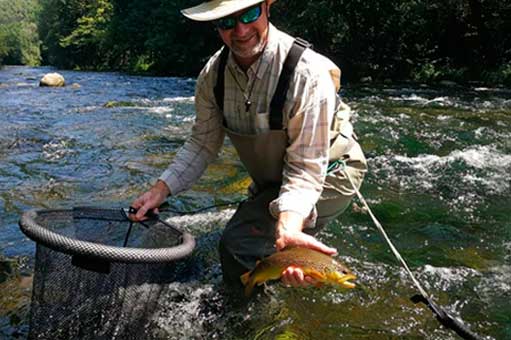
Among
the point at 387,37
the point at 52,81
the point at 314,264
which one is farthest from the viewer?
the point at 387,37

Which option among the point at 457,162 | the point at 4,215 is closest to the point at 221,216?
the point at 4,215

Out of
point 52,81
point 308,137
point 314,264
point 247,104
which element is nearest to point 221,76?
point 247,104

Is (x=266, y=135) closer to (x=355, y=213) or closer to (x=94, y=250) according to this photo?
(x=94, y=250)

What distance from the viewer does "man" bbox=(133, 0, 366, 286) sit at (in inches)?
106

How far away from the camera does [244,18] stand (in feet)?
8.75

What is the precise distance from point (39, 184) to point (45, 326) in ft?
15.3

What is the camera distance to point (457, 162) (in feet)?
25.3

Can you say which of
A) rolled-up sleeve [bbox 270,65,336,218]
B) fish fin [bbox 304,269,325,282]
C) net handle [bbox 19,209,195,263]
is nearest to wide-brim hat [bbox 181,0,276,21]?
rolled-up sleeve [bbox 270,65,336,218]

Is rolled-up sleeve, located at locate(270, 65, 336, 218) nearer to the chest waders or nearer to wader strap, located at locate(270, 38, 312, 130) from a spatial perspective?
wader strap, located at locate(270, 38, 312, 130)

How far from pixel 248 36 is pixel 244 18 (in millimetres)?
120

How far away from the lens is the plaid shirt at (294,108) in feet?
9.07

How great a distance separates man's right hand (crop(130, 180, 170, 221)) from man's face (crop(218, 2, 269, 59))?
104 cm

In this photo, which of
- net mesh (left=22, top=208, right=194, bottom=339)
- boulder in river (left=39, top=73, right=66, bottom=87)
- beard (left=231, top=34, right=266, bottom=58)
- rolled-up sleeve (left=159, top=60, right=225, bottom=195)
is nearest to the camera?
net mesh (left=22, top=208, right=194, bottom=339)

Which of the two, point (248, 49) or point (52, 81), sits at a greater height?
point (248, 49)
